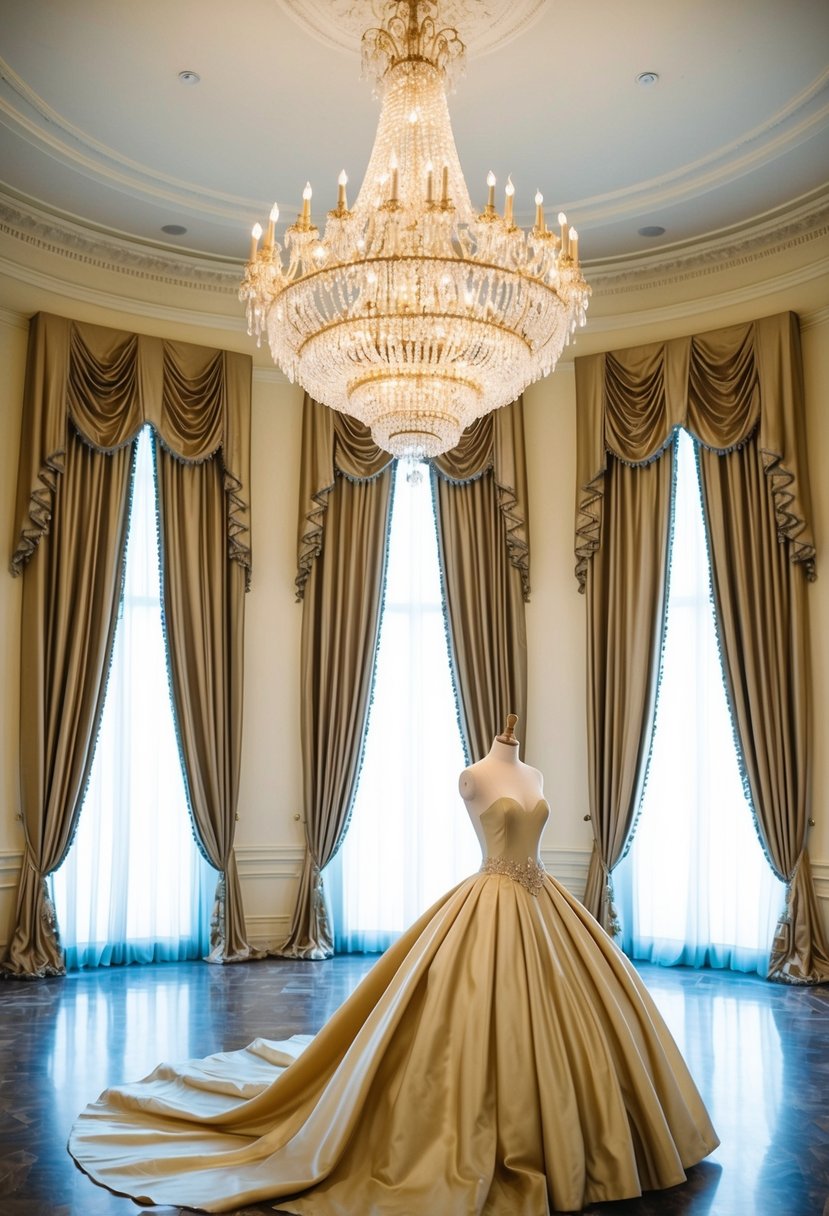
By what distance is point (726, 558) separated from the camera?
23.1 ft

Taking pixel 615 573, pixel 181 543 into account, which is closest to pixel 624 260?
pixel 615 573

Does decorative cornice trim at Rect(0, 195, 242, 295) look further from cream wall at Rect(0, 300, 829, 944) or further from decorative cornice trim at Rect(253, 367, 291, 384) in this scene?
decorative cornice trim at Rect(253, 367, 291, 384)

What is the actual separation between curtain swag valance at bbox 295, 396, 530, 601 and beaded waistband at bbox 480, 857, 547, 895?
12.8 feet

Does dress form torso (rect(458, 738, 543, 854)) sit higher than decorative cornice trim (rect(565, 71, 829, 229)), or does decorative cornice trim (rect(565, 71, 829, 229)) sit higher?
decorative cornice trim (rect(565, 71, 829, 229))

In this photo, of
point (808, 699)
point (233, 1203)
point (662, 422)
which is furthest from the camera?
point (662, 422)

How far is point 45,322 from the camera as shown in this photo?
23.0 ft

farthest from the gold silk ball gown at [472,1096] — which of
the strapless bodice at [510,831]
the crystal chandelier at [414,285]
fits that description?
the crystal chandelier at [414,285]

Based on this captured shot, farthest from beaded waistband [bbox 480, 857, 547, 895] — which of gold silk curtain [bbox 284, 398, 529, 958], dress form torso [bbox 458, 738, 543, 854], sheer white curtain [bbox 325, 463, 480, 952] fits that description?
sheer white curtain [bbox 325, 463, 480, 952]

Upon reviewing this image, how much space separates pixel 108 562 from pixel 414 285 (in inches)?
145

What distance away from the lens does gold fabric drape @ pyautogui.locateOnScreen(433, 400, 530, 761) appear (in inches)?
295

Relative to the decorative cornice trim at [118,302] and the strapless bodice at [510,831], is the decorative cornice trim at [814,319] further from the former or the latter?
the strapless bodice at [510,831]

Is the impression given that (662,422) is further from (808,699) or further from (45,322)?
(45,322)

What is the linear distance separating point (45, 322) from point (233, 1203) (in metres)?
5.50

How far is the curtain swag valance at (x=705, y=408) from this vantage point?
6.81 meters
